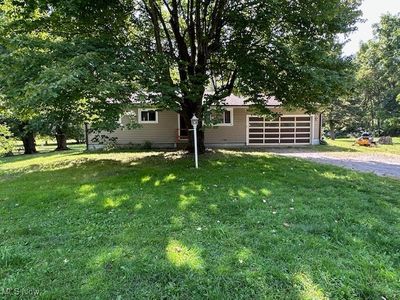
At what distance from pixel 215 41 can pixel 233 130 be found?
763 cm

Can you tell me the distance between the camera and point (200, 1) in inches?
365

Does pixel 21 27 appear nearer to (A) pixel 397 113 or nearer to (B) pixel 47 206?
(B) pixel 47 206

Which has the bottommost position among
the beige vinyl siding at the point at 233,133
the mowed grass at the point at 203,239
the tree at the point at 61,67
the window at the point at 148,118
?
the mowed grass at the point at 203,239

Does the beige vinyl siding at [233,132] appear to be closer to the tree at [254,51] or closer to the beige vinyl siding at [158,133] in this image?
the beige vinyl siding at [158,133]

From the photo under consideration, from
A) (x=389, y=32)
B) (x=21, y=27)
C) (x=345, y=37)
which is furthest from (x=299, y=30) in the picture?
(x=389, y=32)

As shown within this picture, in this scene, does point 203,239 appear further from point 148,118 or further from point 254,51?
point 148,118

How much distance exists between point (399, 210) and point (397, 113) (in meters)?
29.3

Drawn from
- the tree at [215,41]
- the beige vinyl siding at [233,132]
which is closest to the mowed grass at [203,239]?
the tree at [215,41]

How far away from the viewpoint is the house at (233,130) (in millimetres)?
16891

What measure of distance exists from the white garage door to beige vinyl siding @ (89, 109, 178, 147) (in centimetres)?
457

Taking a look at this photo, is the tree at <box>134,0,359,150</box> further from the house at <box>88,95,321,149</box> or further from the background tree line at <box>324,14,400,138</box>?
the background tree line at <box>324,14,400,138</box>

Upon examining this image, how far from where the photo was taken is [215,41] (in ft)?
33.6

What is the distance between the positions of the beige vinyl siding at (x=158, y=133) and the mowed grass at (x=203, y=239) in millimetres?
10340

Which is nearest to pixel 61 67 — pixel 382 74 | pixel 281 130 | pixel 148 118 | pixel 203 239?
pixel 203 239
